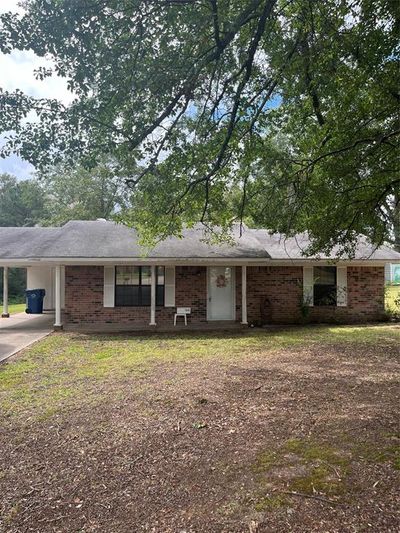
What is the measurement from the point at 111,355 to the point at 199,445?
5.49m

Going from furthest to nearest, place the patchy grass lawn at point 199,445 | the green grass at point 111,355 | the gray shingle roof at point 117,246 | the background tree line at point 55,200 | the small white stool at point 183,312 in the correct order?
1. the background tree line at point 55,200
2. the small white stool at point 183,312
3. the gray shingle roof at point 117,246
4. the green grass at point 111,355
5. the patchy grass lawn at point 199,445

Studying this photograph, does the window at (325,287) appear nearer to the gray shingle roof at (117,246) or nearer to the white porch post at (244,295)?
the gray shingle roof at (117,246)

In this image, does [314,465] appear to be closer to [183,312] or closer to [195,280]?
[183,312]

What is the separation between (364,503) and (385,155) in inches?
258

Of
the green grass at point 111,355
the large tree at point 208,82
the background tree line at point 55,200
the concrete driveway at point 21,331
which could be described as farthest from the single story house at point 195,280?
the background tree line at point 55,200

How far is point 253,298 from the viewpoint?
48.9ft

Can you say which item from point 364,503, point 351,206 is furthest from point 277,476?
point 351,206

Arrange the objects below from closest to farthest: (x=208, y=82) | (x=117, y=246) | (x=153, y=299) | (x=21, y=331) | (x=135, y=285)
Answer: (x=208, y=82)
(x=21, y=331)
(x=153, y=299)
(x=117, y=246)
(x=135, y=285)

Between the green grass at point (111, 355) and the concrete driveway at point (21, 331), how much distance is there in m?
0.42

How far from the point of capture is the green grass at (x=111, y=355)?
20.5ft

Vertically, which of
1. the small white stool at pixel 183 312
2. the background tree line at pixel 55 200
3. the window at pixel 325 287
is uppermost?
the background tree line at pixel 55 200

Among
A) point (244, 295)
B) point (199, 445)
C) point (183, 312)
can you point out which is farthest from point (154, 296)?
point (199, 445)

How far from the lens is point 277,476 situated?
143 inches

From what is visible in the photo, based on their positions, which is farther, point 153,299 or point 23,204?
point 23,204
